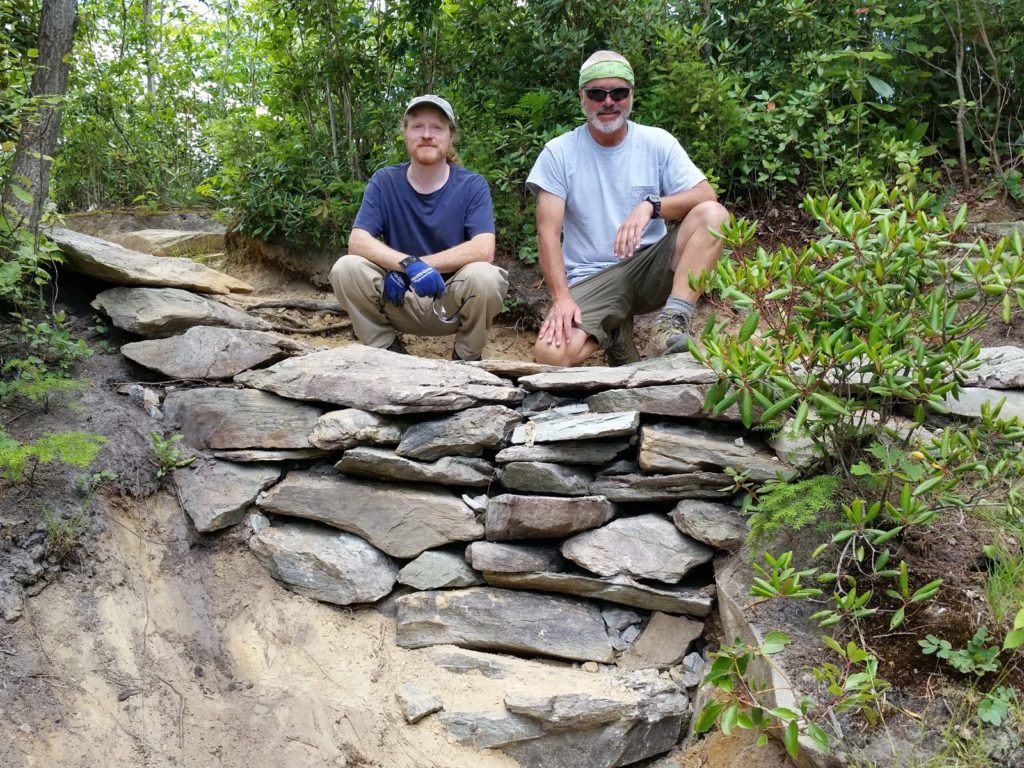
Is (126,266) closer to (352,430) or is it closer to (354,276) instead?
(354,276)

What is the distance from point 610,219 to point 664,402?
4.27 feet

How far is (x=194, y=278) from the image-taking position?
506 cm

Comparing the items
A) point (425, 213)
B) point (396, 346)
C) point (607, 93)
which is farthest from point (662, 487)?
point (607, 93)

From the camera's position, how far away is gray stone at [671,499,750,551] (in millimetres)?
3562

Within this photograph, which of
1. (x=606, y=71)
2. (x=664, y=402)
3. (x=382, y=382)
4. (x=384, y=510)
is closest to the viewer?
(x=664, y=402)

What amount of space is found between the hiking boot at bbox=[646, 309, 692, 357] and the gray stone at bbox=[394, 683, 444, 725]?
199cm

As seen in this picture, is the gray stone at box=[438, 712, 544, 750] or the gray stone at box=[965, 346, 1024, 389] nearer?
the gray stone at box=[438, 712, 544, 750]

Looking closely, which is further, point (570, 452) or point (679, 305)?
point (679, 305)

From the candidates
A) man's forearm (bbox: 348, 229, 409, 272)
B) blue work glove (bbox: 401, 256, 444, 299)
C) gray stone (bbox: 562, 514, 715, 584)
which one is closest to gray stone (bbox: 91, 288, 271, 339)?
man's forearm (bbox: 348, 229, 409, 272)

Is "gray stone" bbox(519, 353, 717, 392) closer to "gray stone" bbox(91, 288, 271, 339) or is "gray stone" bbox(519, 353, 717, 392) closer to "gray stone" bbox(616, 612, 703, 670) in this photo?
"gray stone" bbox(616, 612, 703, 670)

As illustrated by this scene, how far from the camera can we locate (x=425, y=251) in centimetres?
471

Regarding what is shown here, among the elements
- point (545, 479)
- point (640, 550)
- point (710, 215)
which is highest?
point (710, 215)

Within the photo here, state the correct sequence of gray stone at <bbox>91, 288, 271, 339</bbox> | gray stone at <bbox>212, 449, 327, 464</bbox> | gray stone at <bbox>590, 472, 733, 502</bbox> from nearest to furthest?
1. gray stone at <bbox>590, 472, 733, 502</bbox>
2. gray stone at <bbox>212, 449, 327, 464</bbox>
3. gray stone at <bbox>91, 288, 271, 339</bbox>

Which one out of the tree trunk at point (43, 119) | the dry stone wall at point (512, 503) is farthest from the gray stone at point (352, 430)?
the tree trunk at point (43, 119)
